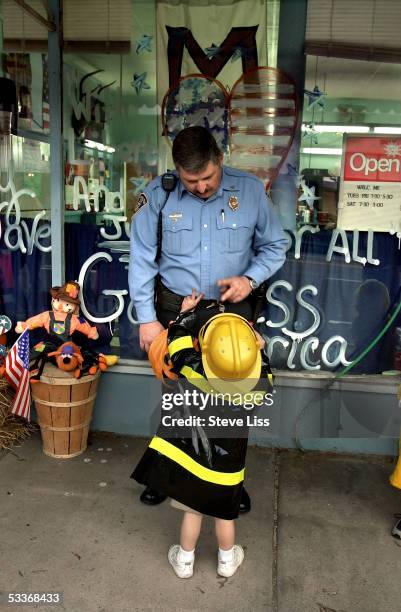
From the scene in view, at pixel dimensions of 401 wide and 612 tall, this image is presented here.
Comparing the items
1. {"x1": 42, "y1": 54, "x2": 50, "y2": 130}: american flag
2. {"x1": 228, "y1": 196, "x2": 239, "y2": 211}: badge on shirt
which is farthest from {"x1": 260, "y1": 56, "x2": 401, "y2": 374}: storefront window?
{"x1": 42, "y1": 54, "x2": 50, "y2": 130}: american flag

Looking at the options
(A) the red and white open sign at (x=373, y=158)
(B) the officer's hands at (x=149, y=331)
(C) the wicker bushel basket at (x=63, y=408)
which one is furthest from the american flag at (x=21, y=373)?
(A) the red and white open sign at (x=373, y=158)

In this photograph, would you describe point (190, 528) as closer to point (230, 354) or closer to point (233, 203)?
point (230, 354)

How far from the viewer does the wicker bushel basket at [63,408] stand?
356 centimetres

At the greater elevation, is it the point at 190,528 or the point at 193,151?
the point at 193,151

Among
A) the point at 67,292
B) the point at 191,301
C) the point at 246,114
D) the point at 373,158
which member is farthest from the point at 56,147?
the point at 373,158

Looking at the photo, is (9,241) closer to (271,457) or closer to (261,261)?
(261,261)

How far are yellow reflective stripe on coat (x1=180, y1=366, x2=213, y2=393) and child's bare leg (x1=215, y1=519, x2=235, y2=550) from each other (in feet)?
2.14

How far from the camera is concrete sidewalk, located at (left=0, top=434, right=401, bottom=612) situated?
254cm

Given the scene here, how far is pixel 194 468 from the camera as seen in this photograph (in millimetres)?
2414

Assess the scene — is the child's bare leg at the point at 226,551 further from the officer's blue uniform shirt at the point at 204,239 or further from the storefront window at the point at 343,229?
the storefront window at the point at 343,229

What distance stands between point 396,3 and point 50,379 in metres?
3.05

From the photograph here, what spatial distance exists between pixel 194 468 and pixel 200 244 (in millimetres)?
1076

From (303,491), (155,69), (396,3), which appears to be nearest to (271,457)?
(303,491)

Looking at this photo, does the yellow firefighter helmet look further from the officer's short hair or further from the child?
the officer's short hair
